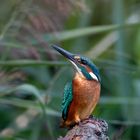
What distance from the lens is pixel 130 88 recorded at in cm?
510

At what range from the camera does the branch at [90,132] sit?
7.16 feet

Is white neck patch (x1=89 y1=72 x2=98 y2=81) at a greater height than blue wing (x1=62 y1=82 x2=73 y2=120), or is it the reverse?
white neck patch (x1=89 y1=72 x2=98 y2=81)

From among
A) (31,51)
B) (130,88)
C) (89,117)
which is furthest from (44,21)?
(89,117)

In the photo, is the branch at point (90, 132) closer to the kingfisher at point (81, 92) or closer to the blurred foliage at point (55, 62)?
the kingfisher at point (81, 92)

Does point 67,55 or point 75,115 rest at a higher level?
point 67,55

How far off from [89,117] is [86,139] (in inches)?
23.9

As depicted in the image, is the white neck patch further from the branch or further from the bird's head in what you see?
the branch

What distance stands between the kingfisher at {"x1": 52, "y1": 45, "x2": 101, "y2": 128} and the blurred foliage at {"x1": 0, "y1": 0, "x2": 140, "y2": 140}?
64cm

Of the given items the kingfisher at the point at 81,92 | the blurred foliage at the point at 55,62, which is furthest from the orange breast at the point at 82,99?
the blurred foliage at the point at 55,62

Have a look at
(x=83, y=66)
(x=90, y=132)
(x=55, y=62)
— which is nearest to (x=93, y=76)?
(x=83, y=66)

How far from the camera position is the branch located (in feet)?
7.16

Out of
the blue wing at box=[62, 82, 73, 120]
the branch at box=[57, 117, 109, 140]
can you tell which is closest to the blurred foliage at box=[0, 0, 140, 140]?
the blue wing at box=[62, 82, 73, 120]

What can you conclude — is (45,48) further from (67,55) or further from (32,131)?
(67,55)

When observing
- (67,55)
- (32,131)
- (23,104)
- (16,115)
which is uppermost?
(67,55)
